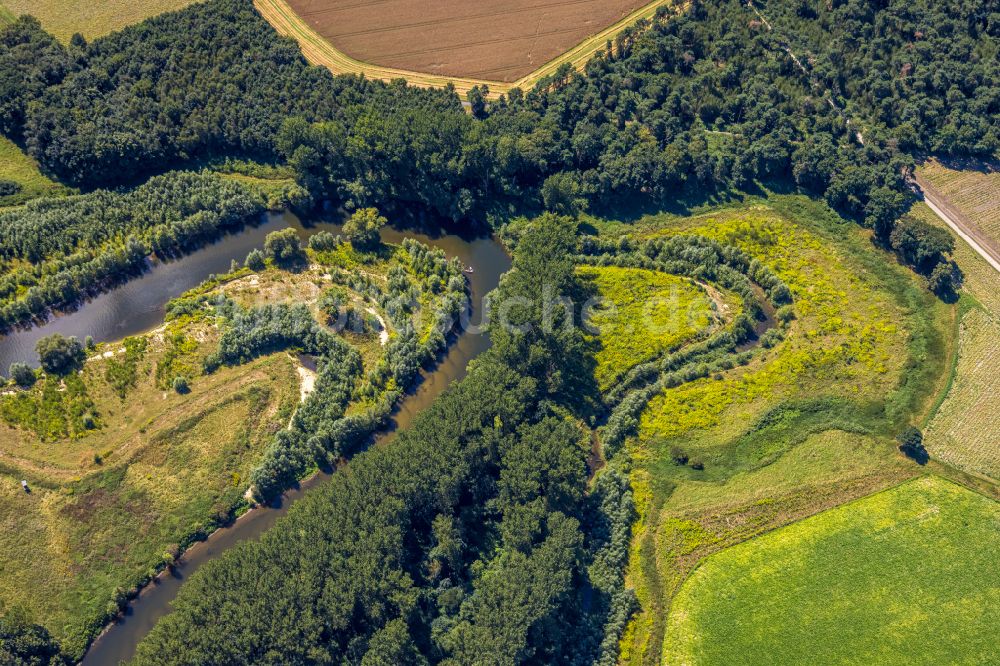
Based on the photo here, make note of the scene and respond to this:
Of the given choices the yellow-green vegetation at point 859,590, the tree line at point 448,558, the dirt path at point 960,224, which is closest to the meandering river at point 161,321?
the tree line at point 448,558

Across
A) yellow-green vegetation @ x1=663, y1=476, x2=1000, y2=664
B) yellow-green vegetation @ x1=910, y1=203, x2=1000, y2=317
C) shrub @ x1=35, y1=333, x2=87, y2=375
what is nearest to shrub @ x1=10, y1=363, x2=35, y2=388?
shrub @ x1=35, y1=333, x2=87, y2=375

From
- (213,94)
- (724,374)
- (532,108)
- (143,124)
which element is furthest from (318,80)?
(724,374)

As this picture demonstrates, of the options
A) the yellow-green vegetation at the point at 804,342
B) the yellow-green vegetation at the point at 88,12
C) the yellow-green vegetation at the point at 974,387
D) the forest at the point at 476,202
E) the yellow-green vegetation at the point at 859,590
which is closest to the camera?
the forest at the point at 476,202

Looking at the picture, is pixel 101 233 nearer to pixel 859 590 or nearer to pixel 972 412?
pixel 859 590

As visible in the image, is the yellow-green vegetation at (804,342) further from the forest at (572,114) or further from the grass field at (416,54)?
the grass field at (416,54)

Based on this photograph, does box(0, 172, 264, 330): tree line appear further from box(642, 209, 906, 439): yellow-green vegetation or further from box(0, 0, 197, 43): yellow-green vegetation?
box(642, 209, 906, 439): yellow-green vegetation
